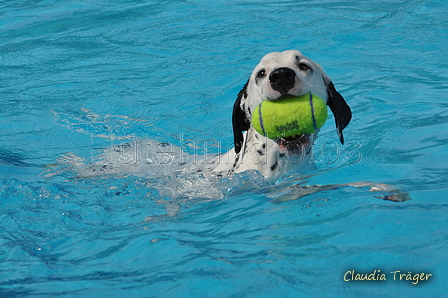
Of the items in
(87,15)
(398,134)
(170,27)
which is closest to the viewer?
(398,134)

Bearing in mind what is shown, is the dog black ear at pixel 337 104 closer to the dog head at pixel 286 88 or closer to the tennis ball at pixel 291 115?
the dog head at pixel 286 88

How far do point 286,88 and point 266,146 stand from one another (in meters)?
0.77

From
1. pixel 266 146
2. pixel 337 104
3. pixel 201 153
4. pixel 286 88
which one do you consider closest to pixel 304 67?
pixel 286 88

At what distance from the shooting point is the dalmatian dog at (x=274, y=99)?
4633mm

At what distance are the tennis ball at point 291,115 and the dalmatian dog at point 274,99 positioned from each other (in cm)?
6

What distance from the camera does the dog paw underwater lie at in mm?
4637

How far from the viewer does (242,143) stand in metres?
5.53

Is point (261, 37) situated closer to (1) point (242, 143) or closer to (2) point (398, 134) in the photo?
(2) point (398, 134)

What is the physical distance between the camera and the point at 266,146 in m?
5.21

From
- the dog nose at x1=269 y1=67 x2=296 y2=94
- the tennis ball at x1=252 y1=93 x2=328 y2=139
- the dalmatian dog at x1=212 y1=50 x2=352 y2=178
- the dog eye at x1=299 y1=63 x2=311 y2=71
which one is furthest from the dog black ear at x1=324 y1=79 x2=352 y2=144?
the dog nose at x1=269 y1=67 x2=296 y2=94

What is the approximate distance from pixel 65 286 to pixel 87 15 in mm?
10853

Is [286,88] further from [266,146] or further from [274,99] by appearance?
[266,146]

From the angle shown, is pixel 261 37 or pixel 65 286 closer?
pixel 65 286

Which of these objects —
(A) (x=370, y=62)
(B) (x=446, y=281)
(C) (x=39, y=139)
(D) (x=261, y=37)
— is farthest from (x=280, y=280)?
(D) (x=261, y=37)
